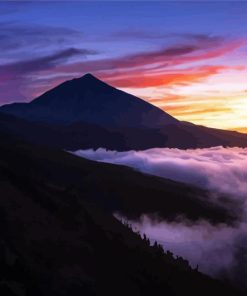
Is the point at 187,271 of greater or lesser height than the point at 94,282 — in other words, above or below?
below

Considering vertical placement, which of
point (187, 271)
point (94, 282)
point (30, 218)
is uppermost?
point (30, 218)

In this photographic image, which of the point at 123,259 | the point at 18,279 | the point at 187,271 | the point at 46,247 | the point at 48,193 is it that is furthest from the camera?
the point at 187,271

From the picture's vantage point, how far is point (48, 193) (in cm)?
15038

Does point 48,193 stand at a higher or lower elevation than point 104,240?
higher

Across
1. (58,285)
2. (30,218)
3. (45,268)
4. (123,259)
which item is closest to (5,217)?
(30,218)

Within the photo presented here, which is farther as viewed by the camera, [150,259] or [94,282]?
[150,259]

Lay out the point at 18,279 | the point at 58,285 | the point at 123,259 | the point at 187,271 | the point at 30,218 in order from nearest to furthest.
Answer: the point at 18,279 < the point at 58,285 < the point at 30,218 < the point at 123,259 < the point at 187,271

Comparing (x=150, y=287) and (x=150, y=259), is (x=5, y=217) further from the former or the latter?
(x=150, y=259)

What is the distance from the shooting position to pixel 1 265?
301 ft

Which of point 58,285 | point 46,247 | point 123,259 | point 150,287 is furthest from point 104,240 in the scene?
point 58,285

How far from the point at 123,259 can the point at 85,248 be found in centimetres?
1595

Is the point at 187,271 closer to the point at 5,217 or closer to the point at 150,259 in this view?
the point at 150,259

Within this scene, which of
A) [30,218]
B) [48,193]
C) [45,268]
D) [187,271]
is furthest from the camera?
[187,271]

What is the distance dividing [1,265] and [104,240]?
48777 millimetres
